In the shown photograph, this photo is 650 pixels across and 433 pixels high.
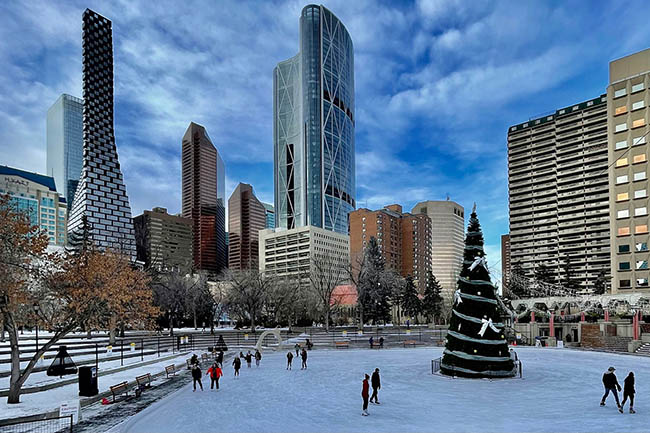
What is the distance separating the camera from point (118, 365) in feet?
110

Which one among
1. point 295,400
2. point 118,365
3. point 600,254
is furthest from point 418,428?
point 600,254

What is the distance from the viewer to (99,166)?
16112 centimetres

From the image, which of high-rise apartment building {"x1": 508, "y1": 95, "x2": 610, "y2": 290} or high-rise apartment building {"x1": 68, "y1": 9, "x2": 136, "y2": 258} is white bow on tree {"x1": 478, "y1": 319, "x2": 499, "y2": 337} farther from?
high-rise apartment building {"x1": 68, "y1": 9, "x2": 136, "y2": 258}

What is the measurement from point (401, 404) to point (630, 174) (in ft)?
241

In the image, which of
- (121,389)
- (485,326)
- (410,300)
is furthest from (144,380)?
(410,300)

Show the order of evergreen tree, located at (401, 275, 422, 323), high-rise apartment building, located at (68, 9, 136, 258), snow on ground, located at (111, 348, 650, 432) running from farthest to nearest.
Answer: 1. high-rise apartment building, located at (68, 9, 136, 258)
2. evergreen tree, located at (401, 275, 422, 323)
3. snow on ground, located at (111, 348, 650, 432)

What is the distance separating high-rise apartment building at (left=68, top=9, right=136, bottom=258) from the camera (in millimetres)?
157875

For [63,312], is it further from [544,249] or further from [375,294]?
[544,249]

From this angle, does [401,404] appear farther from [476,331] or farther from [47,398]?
[47,398]

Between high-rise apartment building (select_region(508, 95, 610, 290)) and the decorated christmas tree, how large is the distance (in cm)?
13295

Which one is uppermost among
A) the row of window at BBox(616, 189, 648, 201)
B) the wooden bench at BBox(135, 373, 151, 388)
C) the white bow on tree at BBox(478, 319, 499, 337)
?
the row of window at BBox(616, 189, 648, 201)

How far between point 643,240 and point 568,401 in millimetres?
65955

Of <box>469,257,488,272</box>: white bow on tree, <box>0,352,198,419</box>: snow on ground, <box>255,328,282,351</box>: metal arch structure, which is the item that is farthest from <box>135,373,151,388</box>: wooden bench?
<box>255,328,282,351</box>: metal arch structure

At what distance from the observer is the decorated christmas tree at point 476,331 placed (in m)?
26.7
